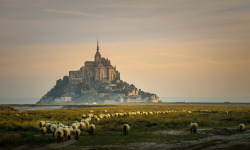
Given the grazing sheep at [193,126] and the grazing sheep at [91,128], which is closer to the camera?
the grazing sheep at [91,128]

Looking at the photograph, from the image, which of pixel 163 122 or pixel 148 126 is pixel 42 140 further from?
pixel 163 122

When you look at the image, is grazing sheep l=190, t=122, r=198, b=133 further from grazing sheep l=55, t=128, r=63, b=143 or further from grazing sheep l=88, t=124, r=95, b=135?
grazing sheep l=55, t=128, r=63, b=143

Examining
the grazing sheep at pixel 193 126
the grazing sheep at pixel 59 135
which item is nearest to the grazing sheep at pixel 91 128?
the grazing sheep at pixel 59 135

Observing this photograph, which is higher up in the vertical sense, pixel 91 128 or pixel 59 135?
pixel 91 128

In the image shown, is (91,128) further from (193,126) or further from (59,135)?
(193,126)

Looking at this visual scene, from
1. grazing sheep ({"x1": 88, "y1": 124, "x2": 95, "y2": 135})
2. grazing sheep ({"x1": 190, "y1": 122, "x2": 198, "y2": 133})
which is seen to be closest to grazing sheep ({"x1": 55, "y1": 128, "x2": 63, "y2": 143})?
grazing sheep ({"x1": 88, "y1": 124, "x2": 95, "y2": 135})

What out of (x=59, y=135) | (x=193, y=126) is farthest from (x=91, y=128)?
(x=193, y=126)

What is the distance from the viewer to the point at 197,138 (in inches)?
877

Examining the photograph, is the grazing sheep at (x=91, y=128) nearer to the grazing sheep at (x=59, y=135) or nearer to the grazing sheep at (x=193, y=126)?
the grazing sheep at (x=59, y=135)

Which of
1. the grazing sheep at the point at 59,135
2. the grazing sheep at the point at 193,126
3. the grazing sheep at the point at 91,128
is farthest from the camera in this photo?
the grazing sheep at the point at 193,126

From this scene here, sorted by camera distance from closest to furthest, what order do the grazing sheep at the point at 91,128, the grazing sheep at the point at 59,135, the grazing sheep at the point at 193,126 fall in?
the grazing sheep at the point at 59,135
the grazing sheep at the point at 91,128
the grazing sheep at the point at 193,126

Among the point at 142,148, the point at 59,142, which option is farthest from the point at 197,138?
the point at 59,142

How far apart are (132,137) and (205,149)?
7695 mm

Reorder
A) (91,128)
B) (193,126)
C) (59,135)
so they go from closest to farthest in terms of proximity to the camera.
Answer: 1. (59,135)
2. (91,128)
3. (193,126)
